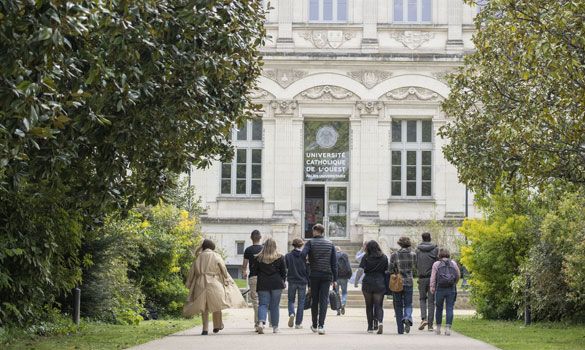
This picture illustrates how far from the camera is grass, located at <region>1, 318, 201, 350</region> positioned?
15.5m

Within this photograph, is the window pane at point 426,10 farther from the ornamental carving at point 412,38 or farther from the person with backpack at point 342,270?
→ the person with backpack at point 342,270

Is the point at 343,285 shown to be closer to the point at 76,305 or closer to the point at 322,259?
the point at 322,259

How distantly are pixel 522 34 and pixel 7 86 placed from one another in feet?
27.0

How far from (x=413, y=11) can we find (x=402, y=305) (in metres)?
27.7

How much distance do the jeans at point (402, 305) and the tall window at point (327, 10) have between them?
88.0ft

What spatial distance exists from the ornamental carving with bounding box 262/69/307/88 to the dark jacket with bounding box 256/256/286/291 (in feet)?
85.3

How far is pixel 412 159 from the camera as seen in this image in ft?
146

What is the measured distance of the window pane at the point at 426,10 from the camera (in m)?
45.2

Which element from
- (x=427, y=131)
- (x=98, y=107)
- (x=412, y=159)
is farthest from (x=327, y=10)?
(x=98, y=107)

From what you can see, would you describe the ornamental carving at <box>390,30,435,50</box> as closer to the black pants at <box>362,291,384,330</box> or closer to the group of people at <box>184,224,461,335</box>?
the group of people at <box>184,224,461,335</box>

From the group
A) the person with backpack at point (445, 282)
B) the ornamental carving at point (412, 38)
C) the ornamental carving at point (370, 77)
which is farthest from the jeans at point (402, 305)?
the ornamental carving at point (412, 38)

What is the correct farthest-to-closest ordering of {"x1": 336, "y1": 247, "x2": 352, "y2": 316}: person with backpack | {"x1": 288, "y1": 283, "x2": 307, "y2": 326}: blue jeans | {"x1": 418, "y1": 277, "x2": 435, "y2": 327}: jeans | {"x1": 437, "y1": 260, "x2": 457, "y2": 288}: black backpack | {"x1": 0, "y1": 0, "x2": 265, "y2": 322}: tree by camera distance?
{"x1": 336, "y1": 247, "x2": 352, "y2": 316}: person with backpack, {"x1": 418, "y1": 277, "x2": 435, "y2": 327}: jeans, {"x1": 288, "y1": 283, "x2": 307, "y2": 326}: blue jeans, {"x1": 437, "y1": 260, "x2": 457, "y2": 288}: black backpack, {"x1": 0, "y1": 0, "x2": 265, "y2": 322}: tree

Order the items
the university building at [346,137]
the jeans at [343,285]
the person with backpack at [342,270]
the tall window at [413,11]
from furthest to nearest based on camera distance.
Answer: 1. the tall window at [413,11]
2. the university building at [346,137]
3. the jeans at [343,285]
4. the person with backpack at [342,270]

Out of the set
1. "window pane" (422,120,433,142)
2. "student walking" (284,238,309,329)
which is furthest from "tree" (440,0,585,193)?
"window pane" (422,120,433,142)
